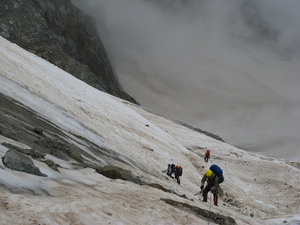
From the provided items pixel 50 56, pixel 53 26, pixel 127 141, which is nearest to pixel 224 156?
pixel 127 141

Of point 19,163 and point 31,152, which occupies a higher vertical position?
point 31,152

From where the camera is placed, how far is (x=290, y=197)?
116 feet

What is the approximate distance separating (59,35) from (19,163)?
12622 centimetres

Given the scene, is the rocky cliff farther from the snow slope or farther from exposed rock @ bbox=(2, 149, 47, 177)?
exposed rock @ bbox=(2, 149, 47, 177)

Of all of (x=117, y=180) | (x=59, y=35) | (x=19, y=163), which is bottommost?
(x=19, y=163)

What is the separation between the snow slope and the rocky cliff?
4857 centimetres

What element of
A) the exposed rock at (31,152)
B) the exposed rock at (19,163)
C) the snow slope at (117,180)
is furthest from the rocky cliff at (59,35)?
the exposed rock at (19,163)

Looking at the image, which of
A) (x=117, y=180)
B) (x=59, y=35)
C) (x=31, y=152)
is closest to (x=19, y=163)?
(x=31, y=152)

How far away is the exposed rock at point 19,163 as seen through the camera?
10.0m

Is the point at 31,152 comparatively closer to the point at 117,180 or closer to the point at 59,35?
the point at 117,180

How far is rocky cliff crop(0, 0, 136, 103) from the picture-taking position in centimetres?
9781

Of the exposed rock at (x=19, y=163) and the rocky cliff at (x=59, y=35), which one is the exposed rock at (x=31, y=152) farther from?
the rocky cliff at (x=59, y=35)

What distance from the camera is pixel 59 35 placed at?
427 ft

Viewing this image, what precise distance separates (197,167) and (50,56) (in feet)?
225
